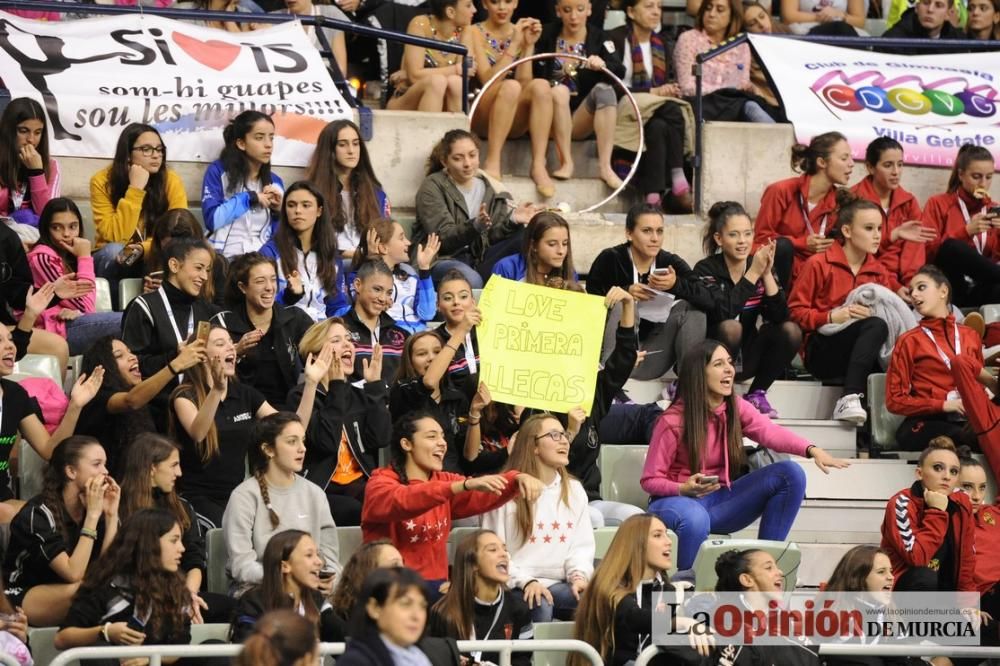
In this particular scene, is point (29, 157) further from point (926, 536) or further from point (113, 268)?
point (926, 536)

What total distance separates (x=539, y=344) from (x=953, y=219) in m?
3.75

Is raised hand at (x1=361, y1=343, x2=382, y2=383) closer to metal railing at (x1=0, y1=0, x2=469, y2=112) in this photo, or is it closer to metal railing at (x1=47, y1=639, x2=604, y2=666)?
metal railing at (x1=47, y1=639, x2=604, y2=666)

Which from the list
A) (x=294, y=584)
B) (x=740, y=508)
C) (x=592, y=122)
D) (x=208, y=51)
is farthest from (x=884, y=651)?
(x=208, y=51)

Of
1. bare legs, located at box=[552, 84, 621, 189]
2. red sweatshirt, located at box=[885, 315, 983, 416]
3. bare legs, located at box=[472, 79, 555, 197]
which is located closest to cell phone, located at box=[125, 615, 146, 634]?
red sweatshirt, located at box=[885, 315, 983, 416]

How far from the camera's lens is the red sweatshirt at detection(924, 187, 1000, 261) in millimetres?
12383

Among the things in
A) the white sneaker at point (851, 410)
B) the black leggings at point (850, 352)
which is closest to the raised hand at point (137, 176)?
the black leggings at point (850, 352)

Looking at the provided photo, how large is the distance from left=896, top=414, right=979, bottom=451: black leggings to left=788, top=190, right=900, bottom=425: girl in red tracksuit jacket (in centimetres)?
25

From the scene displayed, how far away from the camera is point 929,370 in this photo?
35.4 ft

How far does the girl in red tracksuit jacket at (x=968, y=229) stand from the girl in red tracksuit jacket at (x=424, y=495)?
173 inches

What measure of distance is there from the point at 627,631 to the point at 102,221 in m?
4.23

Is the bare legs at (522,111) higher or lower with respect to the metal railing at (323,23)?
lower

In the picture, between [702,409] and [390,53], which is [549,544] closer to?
[702,409]

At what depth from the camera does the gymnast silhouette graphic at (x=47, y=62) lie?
11.7m

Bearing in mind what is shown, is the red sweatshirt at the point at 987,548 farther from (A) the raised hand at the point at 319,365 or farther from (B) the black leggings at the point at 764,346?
(A) the raised hand at the point at 319,365
